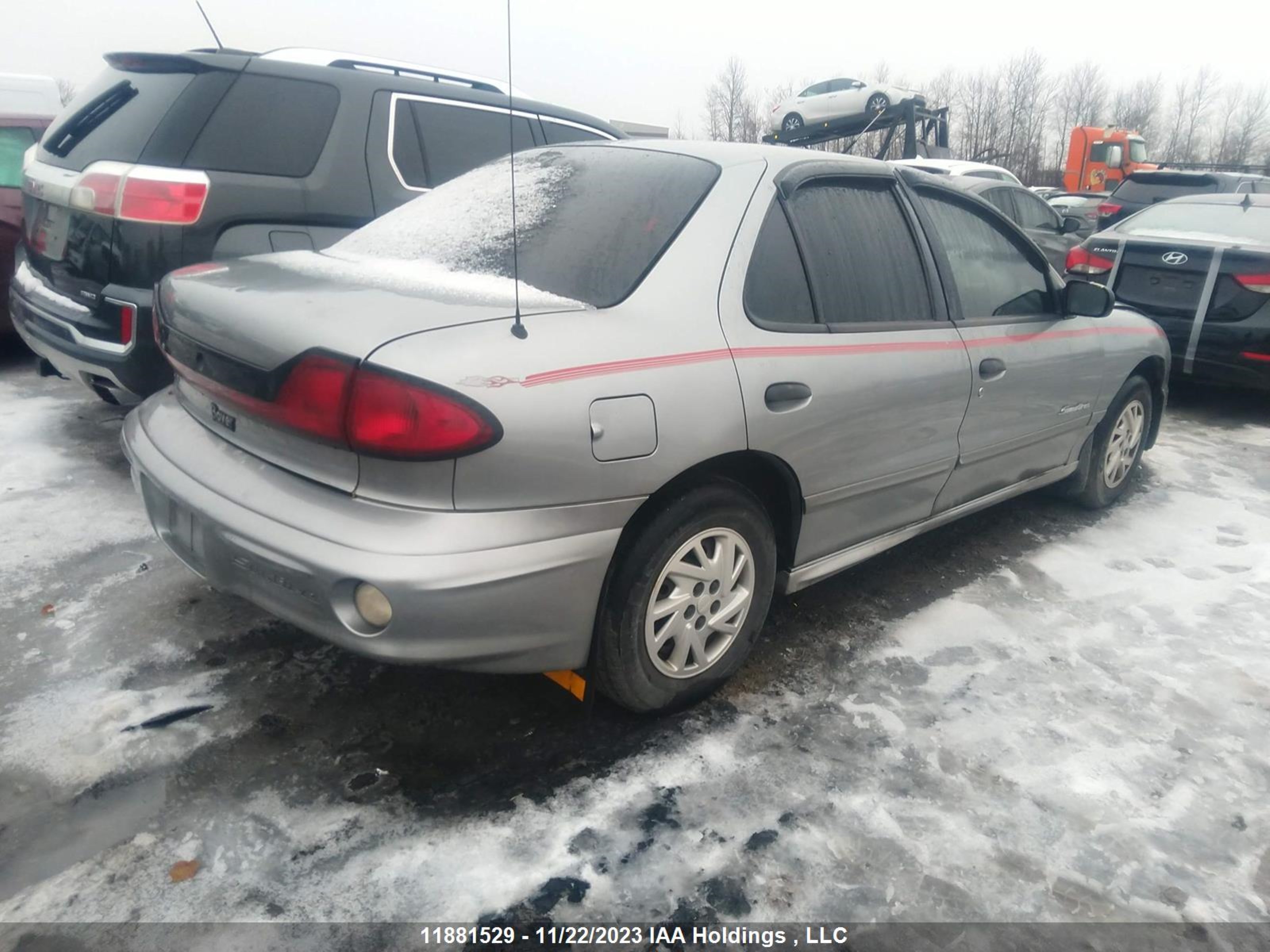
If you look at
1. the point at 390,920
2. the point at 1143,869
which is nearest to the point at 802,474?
the point at 1143,869

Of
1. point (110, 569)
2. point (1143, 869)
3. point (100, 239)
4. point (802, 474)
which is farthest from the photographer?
point (100, 239)

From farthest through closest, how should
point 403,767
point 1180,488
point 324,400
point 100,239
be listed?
point 1180,488 → point 100,239 → point 403,767 → point 324,400

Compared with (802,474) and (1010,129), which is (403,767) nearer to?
(802,474)

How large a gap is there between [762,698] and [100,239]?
10.1 feet

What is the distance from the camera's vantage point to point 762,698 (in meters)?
2.73

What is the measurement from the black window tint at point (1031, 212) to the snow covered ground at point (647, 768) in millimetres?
6825

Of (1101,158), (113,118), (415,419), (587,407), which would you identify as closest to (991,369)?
(587,407)

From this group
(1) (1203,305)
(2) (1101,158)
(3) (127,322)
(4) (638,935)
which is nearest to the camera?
(4) (638,935)

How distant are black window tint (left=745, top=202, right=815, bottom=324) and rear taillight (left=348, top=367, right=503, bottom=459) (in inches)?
36.6

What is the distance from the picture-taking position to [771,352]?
249 centimetres

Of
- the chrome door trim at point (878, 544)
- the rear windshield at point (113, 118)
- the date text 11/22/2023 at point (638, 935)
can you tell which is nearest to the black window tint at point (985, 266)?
the chrome door trim at point (878, 544)

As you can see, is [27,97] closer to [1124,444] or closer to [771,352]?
[771,352]

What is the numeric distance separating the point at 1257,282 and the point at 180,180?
640 cm

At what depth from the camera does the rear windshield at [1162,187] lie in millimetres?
10789
